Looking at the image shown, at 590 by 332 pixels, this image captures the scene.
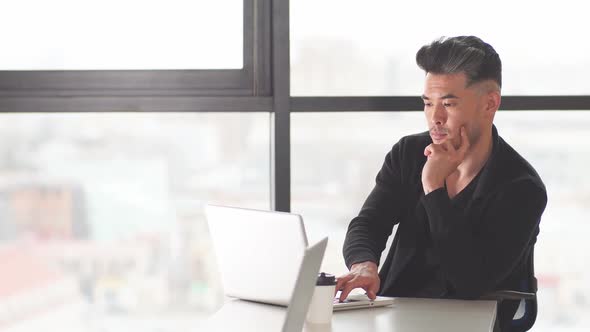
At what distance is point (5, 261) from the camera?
3318 mm

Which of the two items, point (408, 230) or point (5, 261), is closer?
point (408, 230)

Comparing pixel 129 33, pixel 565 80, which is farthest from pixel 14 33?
pixel 565 80

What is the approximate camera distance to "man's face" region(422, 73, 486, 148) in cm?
274

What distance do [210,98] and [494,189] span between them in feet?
3.73

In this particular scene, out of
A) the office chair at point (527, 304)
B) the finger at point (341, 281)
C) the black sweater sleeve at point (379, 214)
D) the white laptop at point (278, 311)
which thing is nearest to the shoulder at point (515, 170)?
the office chair at point (527, 304)

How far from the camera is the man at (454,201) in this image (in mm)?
2539

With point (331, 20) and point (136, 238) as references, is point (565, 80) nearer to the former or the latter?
point (331, 20)

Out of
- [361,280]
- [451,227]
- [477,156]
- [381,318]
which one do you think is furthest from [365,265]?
[477,156]

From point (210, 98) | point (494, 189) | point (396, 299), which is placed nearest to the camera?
point (396, 299)

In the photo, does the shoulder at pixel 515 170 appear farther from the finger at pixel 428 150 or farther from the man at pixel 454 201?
the finger at pixel 428 150

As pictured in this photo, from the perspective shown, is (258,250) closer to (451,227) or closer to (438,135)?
(451,227)

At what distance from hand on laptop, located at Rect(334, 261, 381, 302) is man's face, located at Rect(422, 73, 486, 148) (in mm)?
498

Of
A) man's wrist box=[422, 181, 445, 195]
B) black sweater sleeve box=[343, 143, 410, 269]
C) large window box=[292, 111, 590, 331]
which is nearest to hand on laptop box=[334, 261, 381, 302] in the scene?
black sweater sleeve box=[343, 143, 410, 269]

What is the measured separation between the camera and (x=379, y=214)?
9.46 feet
